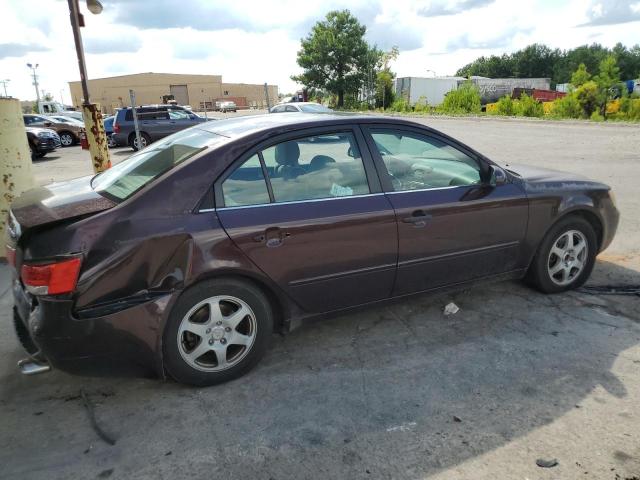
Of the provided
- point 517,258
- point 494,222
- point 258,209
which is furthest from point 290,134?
point 517,258

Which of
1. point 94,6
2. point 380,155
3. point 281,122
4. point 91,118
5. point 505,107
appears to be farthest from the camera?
point 505,107

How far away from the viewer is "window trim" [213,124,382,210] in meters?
3.04

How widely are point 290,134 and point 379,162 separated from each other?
0.66 m

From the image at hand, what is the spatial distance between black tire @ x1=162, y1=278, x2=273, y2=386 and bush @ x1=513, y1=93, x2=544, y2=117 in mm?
30715

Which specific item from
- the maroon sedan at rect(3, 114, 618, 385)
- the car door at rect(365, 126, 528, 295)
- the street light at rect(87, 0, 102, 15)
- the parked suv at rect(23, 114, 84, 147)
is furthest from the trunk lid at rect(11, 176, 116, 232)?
the parked suv at rect(23, 114, 84, 147)

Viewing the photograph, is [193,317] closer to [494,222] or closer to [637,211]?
[494,222]

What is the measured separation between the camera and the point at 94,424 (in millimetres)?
2822

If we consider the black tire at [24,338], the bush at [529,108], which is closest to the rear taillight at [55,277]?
the black tire at [24,338]

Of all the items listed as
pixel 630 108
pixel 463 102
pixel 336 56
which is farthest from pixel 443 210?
pixel 336 56

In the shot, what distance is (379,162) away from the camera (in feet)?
11.6

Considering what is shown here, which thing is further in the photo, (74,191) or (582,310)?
(582,310)

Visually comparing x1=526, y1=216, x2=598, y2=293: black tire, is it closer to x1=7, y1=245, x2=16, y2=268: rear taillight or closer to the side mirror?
the side mirror

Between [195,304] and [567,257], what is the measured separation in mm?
3155

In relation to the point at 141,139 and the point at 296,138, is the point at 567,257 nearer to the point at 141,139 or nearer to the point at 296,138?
the point at 296,138
